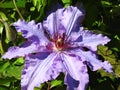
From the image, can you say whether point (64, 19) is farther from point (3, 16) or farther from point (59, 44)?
point (3, 16)

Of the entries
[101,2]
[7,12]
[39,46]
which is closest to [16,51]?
[39,46]

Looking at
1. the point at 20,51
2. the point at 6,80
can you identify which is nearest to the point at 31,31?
the point at 20,51

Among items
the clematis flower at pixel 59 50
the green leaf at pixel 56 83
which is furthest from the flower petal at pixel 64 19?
the green leaf at pixel 56 83

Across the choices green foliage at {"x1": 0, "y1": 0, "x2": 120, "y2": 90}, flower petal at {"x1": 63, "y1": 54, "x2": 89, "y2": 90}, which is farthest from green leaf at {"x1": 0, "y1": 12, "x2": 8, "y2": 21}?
flower petal at {"x1": 63, "y1": 54, "x2": 89, "y2": 90}

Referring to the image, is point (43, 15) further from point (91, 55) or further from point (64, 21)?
point (91, 55)

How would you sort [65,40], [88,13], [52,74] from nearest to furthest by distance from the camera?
[52,74] < [65,40] < [88,13]

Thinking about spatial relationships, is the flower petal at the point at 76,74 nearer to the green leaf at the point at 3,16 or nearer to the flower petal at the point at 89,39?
the flower petal at the point at 89,39

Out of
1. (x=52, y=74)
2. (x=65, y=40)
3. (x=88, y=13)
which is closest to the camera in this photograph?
(x=52, y=74)

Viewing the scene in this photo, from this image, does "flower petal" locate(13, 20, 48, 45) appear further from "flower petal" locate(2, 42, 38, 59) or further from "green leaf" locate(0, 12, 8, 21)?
Result: "green leaf" locate(0, 12, 8, 21)
